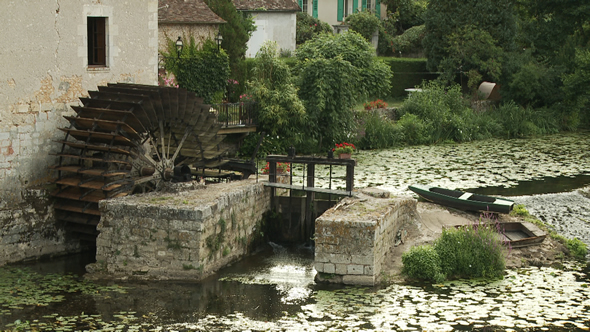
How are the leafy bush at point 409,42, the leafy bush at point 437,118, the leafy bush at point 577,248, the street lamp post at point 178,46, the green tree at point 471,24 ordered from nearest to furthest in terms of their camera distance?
the leafy bush at point 577,248 → the street lamp post at point 178,46 → the leafy bush at point 437,118 → the green tree at point 471,24 → the leafy bush at point 409,42

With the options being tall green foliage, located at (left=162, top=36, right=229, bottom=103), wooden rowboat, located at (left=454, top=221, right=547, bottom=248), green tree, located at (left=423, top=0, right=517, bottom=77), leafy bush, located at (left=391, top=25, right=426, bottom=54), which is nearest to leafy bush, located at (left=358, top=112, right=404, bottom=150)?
tall green foliage, located at (left=162, top=36, right=229, bottom=103)

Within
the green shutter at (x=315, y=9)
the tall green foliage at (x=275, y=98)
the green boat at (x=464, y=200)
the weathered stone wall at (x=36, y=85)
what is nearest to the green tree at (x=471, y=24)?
the green shutter at (x=315, y=9)

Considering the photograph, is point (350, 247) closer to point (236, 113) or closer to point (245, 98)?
point (236, 113)

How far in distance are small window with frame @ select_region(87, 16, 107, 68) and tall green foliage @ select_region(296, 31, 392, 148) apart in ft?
28.1

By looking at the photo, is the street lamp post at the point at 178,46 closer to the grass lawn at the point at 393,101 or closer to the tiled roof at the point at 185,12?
the tiled roof at the point at 185,12

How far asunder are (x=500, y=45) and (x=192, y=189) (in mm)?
19990

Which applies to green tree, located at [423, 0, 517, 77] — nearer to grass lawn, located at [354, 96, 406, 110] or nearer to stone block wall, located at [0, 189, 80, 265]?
grass lawn, located at [354, 96, 406, 110]

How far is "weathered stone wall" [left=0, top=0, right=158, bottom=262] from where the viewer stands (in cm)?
1331

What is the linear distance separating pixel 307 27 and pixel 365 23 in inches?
98.9

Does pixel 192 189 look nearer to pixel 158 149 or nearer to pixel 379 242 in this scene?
pixel 158 149

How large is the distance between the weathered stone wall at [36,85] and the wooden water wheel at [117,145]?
1.12ft

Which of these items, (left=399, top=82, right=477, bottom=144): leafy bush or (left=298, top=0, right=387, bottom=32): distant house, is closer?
(left=399, top=82, right=477, bottom=144): leafy bush

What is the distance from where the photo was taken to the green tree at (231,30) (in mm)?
24359

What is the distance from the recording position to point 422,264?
41.2ft
